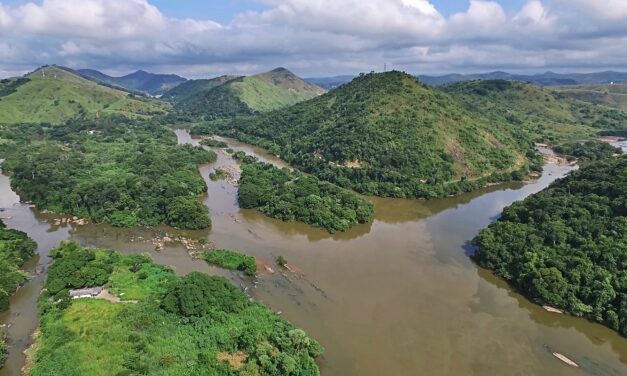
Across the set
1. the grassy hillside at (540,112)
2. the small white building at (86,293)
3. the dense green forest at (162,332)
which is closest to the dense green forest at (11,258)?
the dense green forest at (162,332)

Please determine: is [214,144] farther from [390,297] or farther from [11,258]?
[390,297]

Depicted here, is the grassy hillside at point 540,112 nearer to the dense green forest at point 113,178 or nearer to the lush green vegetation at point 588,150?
the lush green vegetation at point 588,150

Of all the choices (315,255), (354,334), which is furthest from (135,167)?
(354,334)

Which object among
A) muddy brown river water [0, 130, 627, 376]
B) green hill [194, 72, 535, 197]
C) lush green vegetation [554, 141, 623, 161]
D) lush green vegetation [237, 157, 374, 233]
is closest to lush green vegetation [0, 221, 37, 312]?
muddy brown river water [0, 130, 627, 376]

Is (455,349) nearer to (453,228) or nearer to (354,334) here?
(354,334)

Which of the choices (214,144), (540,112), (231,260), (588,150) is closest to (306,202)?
(231,260)

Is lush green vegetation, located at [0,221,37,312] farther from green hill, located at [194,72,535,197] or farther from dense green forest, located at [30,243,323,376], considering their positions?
green hill, located at [194,72,535,197]
